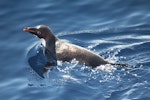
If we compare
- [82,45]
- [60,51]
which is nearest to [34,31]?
[60,51]

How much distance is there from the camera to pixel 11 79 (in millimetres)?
12938

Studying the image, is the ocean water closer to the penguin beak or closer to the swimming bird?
the swimming bird

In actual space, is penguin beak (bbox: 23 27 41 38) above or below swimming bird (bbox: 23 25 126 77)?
above

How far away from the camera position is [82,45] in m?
14.2

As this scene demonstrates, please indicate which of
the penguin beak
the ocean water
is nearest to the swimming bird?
the penguin beak

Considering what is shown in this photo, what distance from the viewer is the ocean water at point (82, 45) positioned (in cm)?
1180

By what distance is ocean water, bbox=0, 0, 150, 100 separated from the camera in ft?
38.7

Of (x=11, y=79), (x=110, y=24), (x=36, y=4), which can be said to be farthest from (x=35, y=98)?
(x=36, y=4)

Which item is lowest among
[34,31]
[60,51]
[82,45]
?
[60,51]

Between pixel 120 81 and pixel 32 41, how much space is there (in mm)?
3845

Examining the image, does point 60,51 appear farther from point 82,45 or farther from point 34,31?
point 34,31

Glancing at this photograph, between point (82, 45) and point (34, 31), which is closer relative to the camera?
point (34, 31)

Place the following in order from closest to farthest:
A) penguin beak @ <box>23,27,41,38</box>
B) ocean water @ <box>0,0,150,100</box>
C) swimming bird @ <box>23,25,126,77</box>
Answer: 1. ocean water @ <box>0,0,150,100</box>
2. swimming bird @ <box>23,25,126,77</box>
3. penguin beak @ <box>23,27,41,38</box>

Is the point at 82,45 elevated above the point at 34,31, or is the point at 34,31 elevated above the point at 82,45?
the point at 34,31
